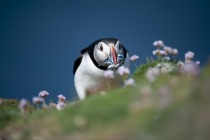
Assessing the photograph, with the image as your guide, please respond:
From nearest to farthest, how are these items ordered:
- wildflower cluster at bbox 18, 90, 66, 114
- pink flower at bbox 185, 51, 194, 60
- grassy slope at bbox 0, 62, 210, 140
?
grassy slope at bbox 0, 62, 210, 140
wildflower cluster at bbox 18, 90, 66, 114
pink flower at bbox 185, 51, 194, 60

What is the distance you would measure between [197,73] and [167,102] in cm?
66

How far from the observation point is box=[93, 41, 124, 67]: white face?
30.9 ft

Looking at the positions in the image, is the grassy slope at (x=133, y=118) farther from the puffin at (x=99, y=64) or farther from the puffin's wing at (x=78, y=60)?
the puffin's wing at (x=78, y=60)

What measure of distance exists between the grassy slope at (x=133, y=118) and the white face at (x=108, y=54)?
4426 millimetres

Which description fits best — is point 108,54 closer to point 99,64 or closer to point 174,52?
point 99,64

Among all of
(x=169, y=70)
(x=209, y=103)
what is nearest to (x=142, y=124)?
(x=209, y=103)

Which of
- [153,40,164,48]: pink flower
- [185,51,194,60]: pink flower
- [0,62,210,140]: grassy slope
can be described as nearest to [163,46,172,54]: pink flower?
[153,40,164,48]: pink flower

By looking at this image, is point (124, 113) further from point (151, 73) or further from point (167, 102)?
point (151, 73)

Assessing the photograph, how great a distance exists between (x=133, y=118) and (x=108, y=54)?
587 cm

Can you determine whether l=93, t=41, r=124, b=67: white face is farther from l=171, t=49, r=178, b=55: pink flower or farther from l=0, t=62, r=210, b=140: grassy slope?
l=0, t=62, r=210, b=140: grassy slope

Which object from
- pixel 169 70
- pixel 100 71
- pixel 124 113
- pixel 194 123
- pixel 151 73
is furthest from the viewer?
pixel 100 71

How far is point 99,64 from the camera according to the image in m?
9.98

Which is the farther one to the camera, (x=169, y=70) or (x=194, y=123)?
(x=169, y=70)

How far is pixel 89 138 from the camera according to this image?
3.83m
